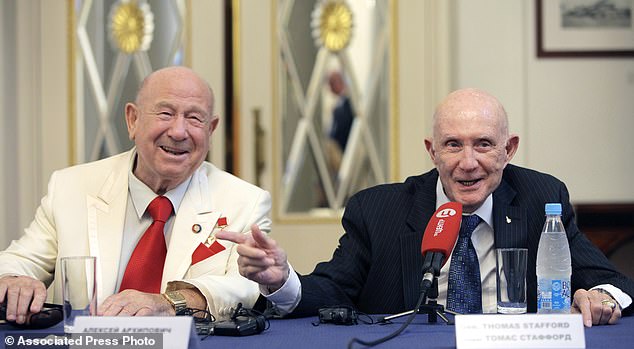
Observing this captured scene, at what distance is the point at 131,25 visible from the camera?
4.96 m

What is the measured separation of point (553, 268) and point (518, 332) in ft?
1.99

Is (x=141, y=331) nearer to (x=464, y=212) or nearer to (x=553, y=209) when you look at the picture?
(x=553, y=209)

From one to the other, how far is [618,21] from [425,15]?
100 centimetres

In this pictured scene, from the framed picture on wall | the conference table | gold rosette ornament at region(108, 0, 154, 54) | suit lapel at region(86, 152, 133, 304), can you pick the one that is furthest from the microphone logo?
gold rosette ornament at region(108, 0, 154, 54)

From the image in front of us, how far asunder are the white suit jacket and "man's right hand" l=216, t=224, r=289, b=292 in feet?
1.21

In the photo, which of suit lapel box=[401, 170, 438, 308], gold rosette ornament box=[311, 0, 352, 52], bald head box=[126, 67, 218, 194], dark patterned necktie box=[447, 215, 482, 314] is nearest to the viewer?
dark patterned necktie box=[447, 215, 482, 314]

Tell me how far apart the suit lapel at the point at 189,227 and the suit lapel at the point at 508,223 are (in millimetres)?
854

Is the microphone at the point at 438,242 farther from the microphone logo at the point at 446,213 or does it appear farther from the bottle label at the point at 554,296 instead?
the bottle label at the point at 554,296

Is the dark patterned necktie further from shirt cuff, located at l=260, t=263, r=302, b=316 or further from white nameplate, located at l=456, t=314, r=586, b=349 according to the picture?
white nameplate, located at l=456, t=314, r=586, b=349

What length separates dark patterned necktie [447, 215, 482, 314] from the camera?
8.45 feet

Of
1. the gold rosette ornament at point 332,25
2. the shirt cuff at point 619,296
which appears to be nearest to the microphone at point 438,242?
the shirt cuff at point 619,296

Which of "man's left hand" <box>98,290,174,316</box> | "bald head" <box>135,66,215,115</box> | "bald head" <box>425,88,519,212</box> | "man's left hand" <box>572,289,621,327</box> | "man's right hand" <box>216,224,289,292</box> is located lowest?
"man's left hand" <box>572,289,621,327</box>

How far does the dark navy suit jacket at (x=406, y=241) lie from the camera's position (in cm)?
269

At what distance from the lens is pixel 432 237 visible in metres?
2.14
